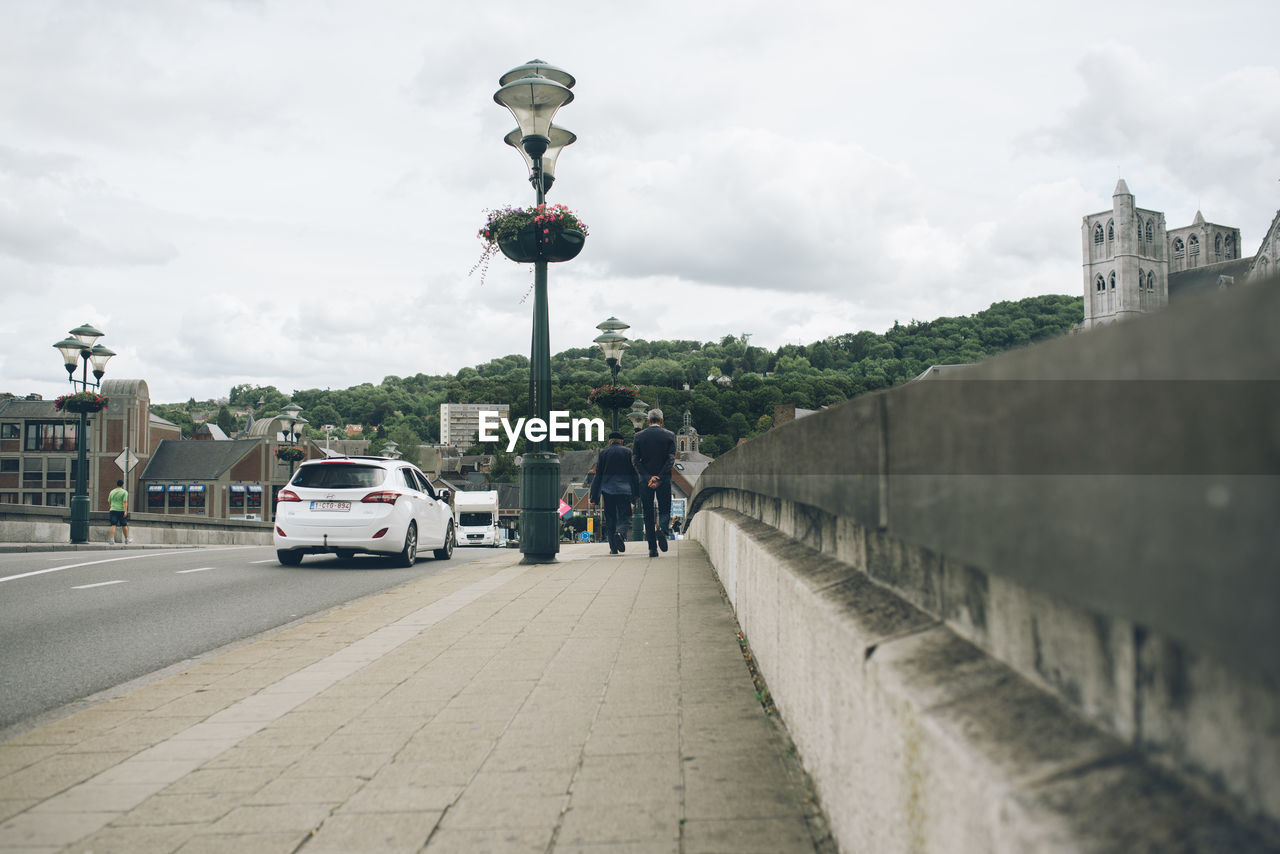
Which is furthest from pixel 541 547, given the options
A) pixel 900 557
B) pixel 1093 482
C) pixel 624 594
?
pixel 1093 482

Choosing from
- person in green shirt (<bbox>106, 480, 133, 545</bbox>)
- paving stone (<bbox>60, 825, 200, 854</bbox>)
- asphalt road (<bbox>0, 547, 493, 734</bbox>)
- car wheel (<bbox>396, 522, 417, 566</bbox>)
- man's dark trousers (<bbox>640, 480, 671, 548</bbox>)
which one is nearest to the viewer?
paving stone (<bbox>60, 825, 200, 854</bbox>)

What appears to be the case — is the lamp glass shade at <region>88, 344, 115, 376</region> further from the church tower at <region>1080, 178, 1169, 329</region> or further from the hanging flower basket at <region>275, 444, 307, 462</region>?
the church tower at <region>1080, 178, 1169, 329</region>

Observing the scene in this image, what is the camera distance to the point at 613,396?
2436cm

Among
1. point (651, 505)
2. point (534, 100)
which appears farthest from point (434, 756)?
point (534, 100)

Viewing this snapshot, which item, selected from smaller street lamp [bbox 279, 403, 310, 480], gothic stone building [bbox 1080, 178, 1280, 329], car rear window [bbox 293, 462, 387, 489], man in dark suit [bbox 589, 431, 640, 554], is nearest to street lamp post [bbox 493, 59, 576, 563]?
man in dark suit [bbox 589, 431, 640, 554]

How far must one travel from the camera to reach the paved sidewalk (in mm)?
3135

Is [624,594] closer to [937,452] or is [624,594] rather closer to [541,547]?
[541,547]

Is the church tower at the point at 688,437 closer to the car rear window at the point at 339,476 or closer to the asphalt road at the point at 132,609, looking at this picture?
the asphalt road at the point at 132,609

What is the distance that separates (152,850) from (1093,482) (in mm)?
3057

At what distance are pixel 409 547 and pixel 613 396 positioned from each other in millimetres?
9989

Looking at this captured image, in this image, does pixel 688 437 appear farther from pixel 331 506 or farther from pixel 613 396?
pixel 331 506

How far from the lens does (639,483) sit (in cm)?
1439

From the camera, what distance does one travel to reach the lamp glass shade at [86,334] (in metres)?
26.0

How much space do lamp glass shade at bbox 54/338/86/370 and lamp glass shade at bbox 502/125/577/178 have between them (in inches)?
680
